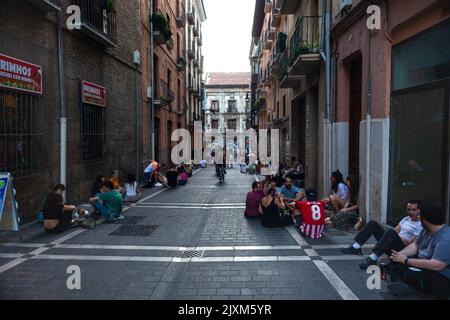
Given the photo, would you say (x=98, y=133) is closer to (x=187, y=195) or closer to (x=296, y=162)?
(x=187, y=195)

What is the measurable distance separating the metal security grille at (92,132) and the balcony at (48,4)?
117 inches

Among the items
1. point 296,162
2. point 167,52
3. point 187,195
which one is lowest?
point 187,195

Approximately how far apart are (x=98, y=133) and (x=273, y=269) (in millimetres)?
8949

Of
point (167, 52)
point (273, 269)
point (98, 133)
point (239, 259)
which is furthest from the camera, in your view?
point (167, 52)

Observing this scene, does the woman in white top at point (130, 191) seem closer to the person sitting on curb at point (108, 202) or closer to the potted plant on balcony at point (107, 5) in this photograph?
the person sitting on curb at point (108, 202)

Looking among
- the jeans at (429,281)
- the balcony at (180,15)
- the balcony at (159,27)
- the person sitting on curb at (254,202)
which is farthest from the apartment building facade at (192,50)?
the jeans at (429,281)

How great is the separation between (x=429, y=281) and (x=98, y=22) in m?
11.5

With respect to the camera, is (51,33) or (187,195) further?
(187,195)

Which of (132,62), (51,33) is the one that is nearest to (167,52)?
(132,62)

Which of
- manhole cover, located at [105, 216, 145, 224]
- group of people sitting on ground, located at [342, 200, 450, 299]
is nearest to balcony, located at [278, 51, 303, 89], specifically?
manhole cover, located at [105, 216, 145, 224]

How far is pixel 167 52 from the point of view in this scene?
2242 centimetres

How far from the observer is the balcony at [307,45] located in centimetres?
1149

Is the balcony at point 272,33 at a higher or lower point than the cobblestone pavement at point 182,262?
higher

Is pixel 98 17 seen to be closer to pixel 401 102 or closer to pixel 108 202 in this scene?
pixel 108 202
